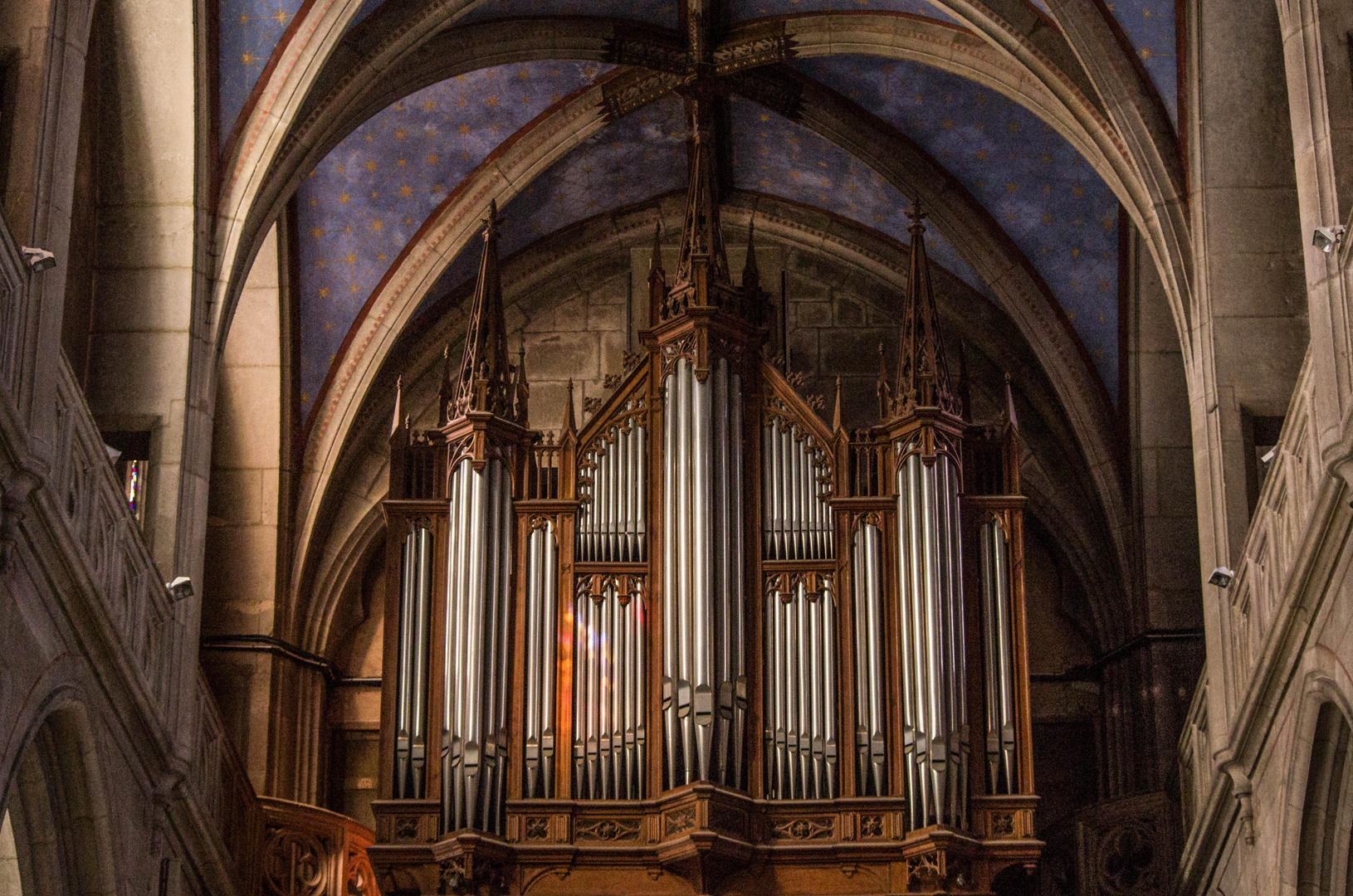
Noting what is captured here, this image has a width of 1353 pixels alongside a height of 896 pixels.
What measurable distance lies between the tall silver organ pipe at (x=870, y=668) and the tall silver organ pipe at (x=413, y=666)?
2.98m

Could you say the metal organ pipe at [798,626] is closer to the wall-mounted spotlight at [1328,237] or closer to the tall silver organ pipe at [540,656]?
the tall silver organ pipe at [540,656]

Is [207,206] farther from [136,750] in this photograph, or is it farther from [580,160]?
[580,160]

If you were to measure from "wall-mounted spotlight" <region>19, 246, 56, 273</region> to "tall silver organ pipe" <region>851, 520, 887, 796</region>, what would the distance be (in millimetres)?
6745

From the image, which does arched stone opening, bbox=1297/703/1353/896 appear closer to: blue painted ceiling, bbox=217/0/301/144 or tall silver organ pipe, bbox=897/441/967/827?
tall silver organ pipe, bbox=897/441/967/827

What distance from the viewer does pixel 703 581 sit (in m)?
17.1

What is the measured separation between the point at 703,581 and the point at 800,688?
3.30 feet

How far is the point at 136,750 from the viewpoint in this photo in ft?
46.3

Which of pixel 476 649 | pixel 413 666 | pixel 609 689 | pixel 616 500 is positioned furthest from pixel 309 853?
pixel 616 500

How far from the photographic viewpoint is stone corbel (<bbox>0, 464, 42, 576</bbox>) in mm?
11625

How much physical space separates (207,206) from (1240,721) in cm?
738

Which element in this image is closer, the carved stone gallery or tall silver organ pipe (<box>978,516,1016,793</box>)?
the carved stone gallery

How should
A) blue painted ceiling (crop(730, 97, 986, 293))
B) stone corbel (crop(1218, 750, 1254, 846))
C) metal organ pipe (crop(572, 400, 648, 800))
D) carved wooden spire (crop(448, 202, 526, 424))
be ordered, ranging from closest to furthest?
stone corbel (crop(1218, 750, 1254, 846))
metal organ pipe (crop(572, 400, 648, 800))
carved wooden spire (crop(448, 202, 526, 424))
blue painted ceiling (crop(730, 97, 986, 293))

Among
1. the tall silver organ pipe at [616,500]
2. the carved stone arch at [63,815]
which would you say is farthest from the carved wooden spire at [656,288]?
the carved stone arch at [63,815]

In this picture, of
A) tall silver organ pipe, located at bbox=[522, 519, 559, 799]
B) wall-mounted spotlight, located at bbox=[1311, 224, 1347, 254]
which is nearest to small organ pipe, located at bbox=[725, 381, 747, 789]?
tall silver organ pipe, located at bbox=[522, 519, 559, 799]
